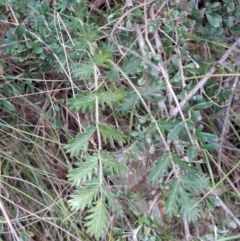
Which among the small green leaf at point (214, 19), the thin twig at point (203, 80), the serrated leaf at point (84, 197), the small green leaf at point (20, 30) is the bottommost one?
the serrated leaf at point (84, 197)

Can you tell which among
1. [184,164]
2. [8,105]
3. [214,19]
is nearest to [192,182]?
[184,164]

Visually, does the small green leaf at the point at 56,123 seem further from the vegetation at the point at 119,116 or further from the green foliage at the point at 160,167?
the green foliage at the point at 160,167

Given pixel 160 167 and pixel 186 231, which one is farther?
pixel 186 231

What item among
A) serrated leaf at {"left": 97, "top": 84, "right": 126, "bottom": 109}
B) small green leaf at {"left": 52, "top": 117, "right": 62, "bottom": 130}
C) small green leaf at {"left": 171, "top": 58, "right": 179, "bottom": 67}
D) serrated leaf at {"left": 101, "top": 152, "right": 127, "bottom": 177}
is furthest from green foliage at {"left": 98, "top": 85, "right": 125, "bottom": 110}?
small green leaf at {"left": 52, "top": 117, "right": 62, "bottom": 130}

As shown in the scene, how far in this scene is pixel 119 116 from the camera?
1.35 m

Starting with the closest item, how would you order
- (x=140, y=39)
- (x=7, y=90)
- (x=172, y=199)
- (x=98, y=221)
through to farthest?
1. (x=98, y=221)
2. (x=172, y=199)
3. (x=140, y=39)
4. (x=7, y=90)

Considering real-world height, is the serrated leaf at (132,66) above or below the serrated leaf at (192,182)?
above

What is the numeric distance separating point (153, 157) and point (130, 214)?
0.16 meters

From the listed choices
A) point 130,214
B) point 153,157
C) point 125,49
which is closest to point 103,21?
point 125,49

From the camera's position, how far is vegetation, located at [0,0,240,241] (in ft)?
3.39

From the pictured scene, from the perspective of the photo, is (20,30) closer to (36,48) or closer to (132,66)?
(36,48)

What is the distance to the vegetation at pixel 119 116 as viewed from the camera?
103cm

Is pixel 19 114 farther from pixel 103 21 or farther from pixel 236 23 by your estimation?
pixel 236 23

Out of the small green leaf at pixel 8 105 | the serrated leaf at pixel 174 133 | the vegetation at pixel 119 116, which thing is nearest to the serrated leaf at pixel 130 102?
the vegetation at pixel 119 116
